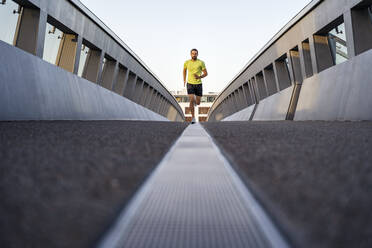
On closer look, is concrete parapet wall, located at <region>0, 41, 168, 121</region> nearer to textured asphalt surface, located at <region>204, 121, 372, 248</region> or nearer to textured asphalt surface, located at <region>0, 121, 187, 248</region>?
textured asphalt surface, located at <region>0, 121, 187, 248</region>

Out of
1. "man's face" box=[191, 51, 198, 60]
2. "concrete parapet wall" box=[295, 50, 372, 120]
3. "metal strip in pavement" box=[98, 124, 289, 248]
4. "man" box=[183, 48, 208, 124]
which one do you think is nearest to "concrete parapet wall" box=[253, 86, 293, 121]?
"concrete parapet wall" box=[295, 50, 372, 120]

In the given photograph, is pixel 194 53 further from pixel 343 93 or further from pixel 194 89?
pixel 343 93

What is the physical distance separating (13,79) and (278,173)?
14.7ft

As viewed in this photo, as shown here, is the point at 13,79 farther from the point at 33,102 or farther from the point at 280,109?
the point at 280,109

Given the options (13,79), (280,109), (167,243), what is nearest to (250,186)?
(167,243)

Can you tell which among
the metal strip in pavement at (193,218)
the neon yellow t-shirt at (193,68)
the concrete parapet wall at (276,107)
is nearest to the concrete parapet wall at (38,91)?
the neon yellow t-shirt at (193,68)

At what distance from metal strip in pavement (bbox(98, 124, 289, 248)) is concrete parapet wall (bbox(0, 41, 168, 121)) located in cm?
397

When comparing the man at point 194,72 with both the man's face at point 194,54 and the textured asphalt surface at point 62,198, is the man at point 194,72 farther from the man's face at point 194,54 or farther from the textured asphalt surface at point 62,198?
the textured asphalt surface at point 62,198

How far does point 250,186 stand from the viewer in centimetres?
84

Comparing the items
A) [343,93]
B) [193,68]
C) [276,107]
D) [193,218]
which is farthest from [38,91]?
[276,107]

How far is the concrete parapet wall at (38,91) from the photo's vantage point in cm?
415

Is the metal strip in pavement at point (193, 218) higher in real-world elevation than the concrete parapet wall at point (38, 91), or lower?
lower

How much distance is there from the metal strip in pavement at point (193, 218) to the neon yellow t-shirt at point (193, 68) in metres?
9.16

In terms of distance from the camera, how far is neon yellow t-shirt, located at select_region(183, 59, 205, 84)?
9.91 m
